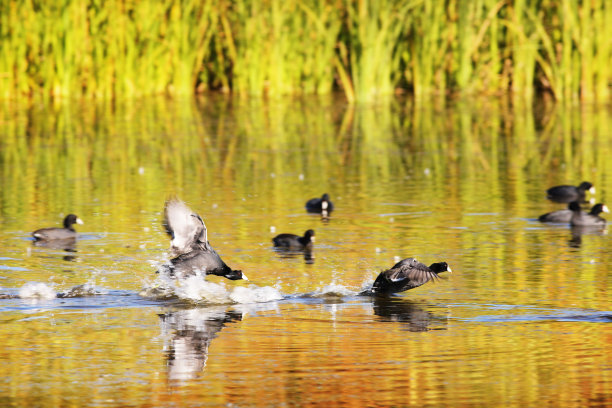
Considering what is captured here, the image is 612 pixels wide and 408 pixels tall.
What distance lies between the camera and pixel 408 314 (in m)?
8.70

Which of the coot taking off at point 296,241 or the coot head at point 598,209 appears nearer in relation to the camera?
the coot taking off at point 296,241

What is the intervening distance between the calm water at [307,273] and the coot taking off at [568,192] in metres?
0.23

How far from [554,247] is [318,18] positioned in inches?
600

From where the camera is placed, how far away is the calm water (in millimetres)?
6867

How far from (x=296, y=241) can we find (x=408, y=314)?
289 cm

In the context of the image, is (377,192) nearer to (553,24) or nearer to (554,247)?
(554,247)

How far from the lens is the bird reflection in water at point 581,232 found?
1197 centimetres

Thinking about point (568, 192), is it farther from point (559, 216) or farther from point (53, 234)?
point (53, 234)

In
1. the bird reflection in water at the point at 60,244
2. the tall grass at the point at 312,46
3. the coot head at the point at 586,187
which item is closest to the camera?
the bird reflection in water at the point at 60,244

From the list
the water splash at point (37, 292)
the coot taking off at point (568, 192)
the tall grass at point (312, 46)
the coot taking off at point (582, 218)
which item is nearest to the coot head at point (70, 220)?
the water splash at point (37, 292)

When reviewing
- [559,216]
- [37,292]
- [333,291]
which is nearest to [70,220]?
[37,292]

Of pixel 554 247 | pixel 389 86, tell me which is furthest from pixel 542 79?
pixel 554 247

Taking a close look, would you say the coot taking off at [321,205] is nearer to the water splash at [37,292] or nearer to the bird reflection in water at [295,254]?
the bird reflection in water at [295,254]

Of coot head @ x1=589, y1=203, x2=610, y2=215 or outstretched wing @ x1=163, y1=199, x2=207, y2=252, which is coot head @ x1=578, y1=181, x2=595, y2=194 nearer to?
coot head @ x1=589, y1=203, x2=610, y2=215
